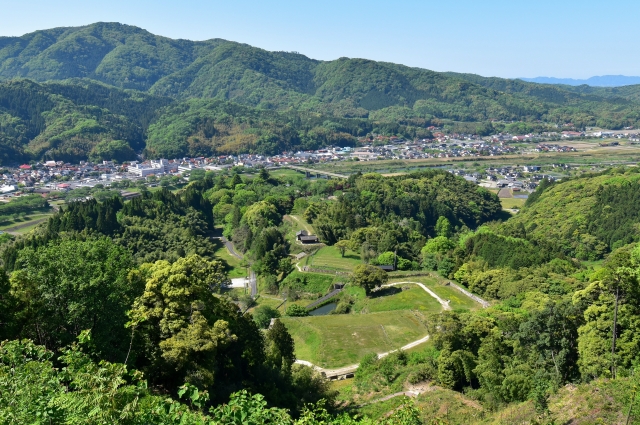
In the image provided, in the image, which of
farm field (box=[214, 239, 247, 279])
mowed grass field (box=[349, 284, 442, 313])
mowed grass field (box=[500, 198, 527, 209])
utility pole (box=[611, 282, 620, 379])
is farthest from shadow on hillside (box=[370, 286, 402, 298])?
mowed grass field (box=[500, 198, 527, 209])

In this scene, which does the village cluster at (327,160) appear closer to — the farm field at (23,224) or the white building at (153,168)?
the white building at (153,168)

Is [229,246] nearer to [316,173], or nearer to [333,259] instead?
[333,259]

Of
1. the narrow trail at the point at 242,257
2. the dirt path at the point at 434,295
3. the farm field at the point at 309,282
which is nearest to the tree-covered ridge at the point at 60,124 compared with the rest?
the narrow trail at the point at 242,257

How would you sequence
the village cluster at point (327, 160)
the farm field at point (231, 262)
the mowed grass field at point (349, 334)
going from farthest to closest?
the village cluster at point (327, 160) → the farm field at point (231, 262) → the mowed grass field at point (349, 334)

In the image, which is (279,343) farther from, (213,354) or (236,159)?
(236,159)

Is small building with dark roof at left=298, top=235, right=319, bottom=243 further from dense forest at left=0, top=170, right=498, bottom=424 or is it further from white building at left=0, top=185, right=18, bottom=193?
white building at left=0, top=185, right=18, bottom=193
